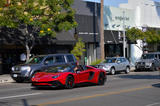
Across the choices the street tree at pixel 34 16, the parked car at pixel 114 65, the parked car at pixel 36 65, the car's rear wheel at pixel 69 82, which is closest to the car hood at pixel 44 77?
the car's rear wheel at pixel 69 82

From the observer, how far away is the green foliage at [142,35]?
38059mm

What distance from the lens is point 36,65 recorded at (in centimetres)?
2006

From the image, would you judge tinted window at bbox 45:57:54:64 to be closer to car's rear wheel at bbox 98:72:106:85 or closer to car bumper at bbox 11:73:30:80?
car bumper at bbox 11:73:30:80

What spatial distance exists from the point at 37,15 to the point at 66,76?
34.7ft

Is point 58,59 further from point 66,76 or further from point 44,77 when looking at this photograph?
point 44,77

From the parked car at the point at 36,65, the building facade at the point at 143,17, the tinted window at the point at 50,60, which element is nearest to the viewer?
the parked car at the point at 36,65

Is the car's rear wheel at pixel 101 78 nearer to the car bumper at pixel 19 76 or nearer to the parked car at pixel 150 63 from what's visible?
the car bumper at pixel 19 76

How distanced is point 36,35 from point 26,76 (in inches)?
321

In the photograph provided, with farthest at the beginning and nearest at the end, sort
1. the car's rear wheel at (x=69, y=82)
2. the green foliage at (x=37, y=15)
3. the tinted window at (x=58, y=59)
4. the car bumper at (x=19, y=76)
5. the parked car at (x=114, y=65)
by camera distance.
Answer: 1. the parked car at (x=114, y=65)
2. the green foliage at (x=37, y=15)
3. the tinted window at (x=58, y=59)
4. the car bumper at (x=19, y=76)
5. the car's rear wheel at (x=69, y=82)

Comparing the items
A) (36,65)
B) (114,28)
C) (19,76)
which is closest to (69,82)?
(36,65)

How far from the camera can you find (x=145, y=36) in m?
39.0

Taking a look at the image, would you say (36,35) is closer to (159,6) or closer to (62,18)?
(62,18)

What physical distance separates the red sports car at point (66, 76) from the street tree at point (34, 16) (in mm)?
8480

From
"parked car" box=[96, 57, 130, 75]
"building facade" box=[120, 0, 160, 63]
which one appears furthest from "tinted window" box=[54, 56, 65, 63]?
"building facade" box=[120, 0, 160, 63]
